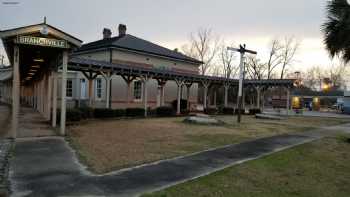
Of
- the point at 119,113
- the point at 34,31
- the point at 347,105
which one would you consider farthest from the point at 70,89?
the point at 347,105

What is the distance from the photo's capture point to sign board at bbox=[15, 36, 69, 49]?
343 inches

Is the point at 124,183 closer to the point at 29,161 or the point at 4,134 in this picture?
the point at 29,161

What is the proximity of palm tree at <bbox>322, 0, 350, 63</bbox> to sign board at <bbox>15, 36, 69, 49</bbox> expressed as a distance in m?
9.89

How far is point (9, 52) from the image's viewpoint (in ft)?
33.9

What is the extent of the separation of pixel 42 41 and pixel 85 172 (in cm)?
552

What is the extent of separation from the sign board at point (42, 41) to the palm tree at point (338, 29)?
989 centimetres

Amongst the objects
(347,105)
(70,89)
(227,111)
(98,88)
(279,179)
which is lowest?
(279,179)

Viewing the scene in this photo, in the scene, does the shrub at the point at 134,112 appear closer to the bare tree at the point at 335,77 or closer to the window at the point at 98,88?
the window at the point at 98,88

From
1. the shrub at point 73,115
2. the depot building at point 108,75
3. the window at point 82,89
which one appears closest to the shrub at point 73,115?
the shrub at point 73,115

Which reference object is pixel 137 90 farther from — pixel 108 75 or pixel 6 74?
pixel 6 74

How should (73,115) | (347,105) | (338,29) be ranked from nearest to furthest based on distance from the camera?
(338,29) → (73,115) → (347,105)

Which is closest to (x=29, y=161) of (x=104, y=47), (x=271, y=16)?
(x=271, y=16)

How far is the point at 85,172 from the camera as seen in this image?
551cm

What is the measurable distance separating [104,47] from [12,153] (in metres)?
18.1
